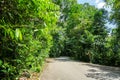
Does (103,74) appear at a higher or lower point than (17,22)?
lower

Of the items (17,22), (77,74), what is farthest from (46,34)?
(77,74)

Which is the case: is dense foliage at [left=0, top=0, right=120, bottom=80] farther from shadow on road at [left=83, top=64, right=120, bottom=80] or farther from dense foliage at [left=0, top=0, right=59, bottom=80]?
shadow on road at [left=83, top=64, right=120, bottom=80]

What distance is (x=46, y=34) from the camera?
7.58 metres

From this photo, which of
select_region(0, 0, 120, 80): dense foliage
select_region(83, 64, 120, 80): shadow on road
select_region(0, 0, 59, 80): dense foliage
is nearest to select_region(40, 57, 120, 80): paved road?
select_region(83, 64, 120, 80): shadow on road

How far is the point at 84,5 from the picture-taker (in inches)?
2287

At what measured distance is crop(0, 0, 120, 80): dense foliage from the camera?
3.24m

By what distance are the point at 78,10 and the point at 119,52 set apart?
2708 centimetres

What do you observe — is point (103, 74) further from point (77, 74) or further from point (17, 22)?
point (17, 22)

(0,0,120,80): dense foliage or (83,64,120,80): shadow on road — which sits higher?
(0,0,120,80): dense foliage

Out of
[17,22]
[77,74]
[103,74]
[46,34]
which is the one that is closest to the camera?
[17,22]

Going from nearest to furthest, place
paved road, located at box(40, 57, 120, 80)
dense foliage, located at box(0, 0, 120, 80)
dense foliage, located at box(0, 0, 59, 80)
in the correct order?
1. dense foliage, located at box(0, 0, 59, 80)
2. dense foliage, located at box(0, 0, 120, 80)
3. paved road, located at box(40, 57, 120, 80)

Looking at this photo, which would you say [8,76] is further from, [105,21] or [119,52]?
[105,21]

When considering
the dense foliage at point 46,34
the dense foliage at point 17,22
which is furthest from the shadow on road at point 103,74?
the dense foliage at point 17,22

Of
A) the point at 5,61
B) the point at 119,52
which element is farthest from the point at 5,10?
the point at 119,52
